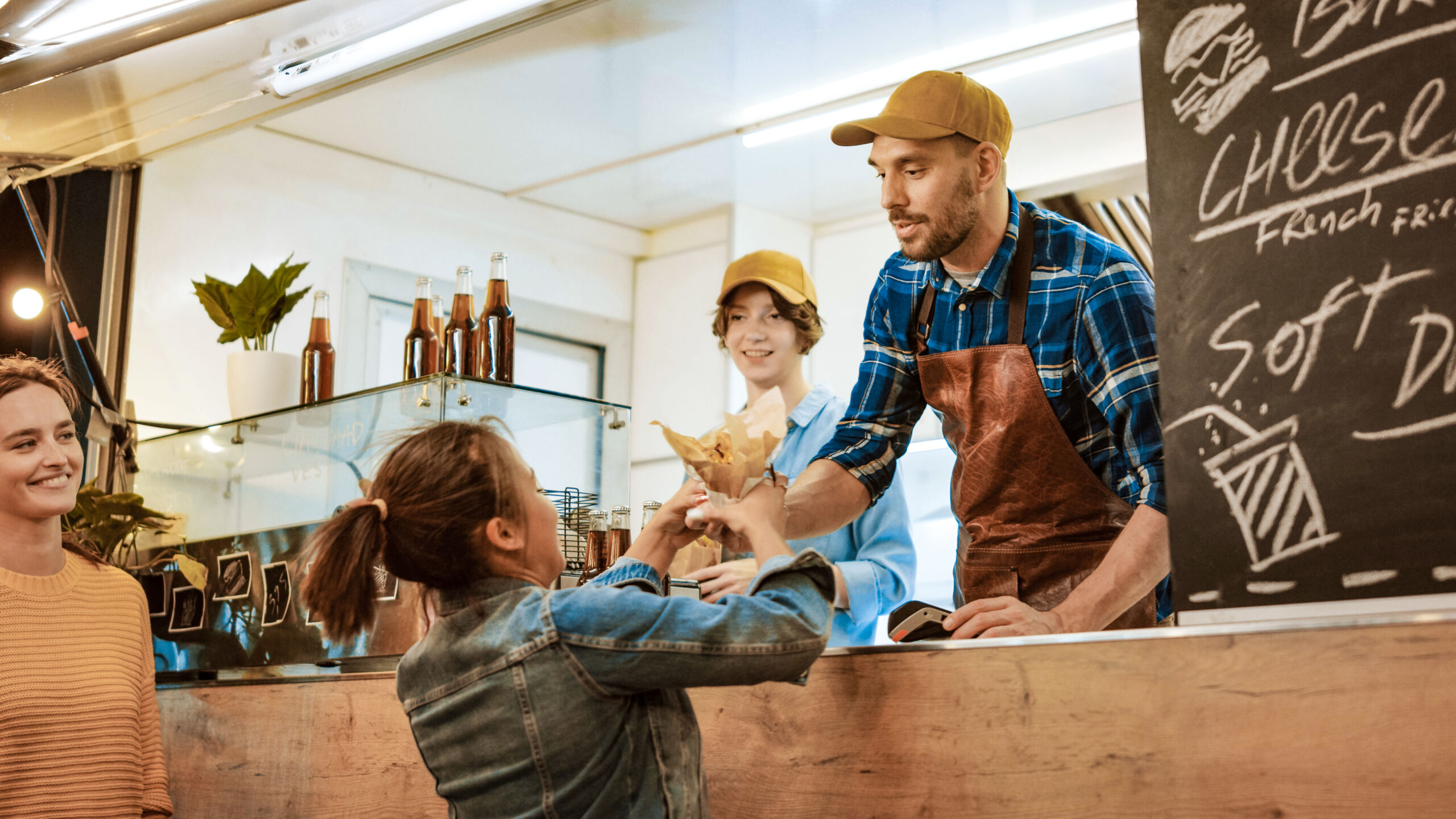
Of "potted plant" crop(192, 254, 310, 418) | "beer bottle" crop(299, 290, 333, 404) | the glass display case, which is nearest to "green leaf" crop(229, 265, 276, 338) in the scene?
"potted plant" crop(192, 254, 310, 418)

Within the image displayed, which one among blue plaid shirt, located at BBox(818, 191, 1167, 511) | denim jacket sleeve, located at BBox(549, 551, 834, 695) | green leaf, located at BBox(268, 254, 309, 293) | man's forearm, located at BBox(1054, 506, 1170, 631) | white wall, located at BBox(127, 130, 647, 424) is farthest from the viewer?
white wall, located at BBox(127, 130, 647, 424)

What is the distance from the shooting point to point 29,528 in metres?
2.12

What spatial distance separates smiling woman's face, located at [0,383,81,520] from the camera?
2.09m

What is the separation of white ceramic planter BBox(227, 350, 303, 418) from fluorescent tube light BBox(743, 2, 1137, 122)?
190 centimetres

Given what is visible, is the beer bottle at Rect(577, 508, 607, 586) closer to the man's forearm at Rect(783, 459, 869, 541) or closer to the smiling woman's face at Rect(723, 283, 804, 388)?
the man's forearm at Rect(783, 459, 869, 541)

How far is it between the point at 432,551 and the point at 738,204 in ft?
12.9

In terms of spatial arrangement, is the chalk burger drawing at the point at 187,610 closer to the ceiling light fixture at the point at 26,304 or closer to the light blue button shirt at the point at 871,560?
the ceiling light fixture at the point at 26,304

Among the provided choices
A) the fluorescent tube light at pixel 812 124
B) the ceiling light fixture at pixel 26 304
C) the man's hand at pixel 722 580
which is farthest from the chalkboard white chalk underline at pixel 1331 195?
the ceiling light fixture at pixel 26 304

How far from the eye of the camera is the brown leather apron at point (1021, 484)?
1.84 meters

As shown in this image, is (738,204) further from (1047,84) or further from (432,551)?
(432,551)

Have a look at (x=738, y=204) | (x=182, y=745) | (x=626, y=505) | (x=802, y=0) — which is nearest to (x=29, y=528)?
(x=182, y=745)

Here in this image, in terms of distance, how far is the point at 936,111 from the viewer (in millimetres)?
1819

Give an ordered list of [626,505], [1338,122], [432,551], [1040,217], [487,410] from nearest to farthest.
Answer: [1338,122], [432,551], [1040,217], [487,410], [626,505]

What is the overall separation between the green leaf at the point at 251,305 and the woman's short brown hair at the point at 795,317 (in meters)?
1.06
